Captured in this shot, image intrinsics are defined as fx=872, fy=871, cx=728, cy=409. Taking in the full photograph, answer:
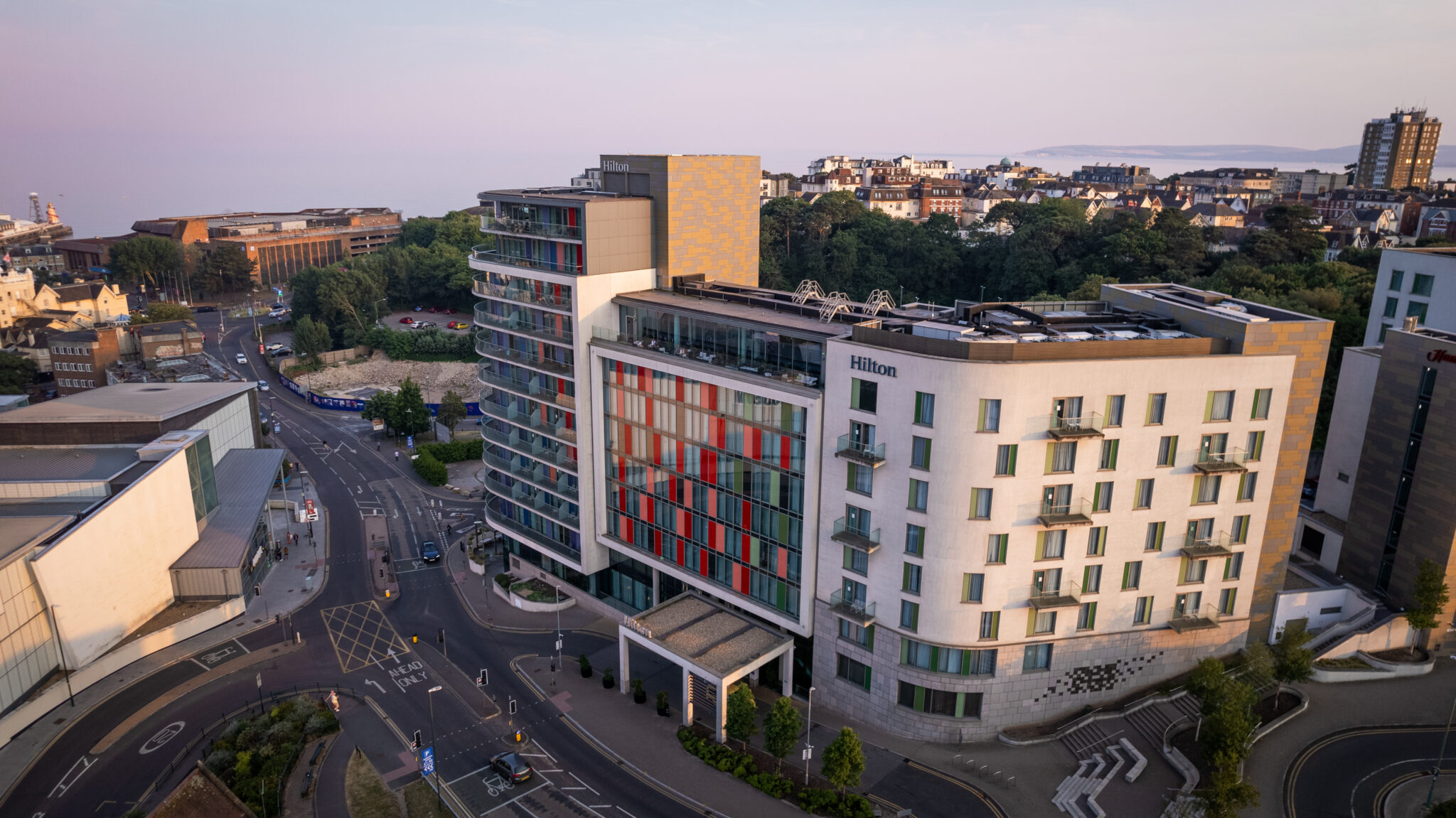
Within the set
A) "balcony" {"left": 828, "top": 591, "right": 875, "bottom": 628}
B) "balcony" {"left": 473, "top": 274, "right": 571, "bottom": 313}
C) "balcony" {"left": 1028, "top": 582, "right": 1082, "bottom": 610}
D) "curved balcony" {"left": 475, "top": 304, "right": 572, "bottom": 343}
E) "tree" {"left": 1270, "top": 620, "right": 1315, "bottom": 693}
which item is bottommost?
"tree" {"left": 1270, "top": 620, "right": 1315, "bottom": 693}

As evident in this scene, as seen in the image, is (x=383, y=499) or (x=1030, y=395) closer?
(x=1030, y=395)

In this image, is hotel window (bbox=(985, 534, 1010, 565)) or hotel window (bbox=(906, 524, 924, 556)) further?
hotel window (bbox=(906, 524, 924, 556))

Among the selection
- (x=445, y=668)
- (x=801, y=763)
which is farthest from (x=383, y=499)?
(x=801, y=763)

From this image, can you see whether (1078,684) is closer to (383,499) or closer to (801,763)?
(801,763)

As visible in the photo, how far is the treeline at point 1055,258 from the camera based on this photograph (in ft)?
330

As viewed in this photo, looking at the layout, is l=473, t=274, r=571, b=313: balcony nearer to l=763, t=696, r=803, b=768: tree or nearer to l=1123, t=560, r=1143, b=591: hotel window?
l=763, t=696, r=803, b=768: tree

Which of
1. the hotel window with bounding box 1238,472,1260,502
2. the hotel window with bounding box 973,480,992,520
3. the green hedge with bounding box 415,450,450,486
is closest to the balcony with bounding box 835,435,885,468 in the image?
the hotel window with bounding box 973,480,992,520

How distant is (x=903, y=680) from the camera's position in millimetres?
52031

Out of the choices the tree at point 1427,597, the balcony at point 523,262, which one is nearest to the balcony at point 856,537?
the balcony at point 523,262

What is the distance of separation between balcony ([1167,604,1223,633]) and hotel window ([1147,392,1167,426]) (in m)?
12.5

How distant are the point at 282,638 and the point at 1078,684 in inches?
2287

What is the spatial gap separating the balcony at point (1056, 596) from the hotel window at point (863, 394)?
45.7ft

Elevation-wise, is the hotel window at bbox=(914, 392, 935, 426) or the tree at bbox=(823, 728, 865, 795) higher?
the hotel window at bbox=(914, 392, 935, 426)

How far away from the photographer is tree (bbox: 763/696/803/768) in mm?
48844
